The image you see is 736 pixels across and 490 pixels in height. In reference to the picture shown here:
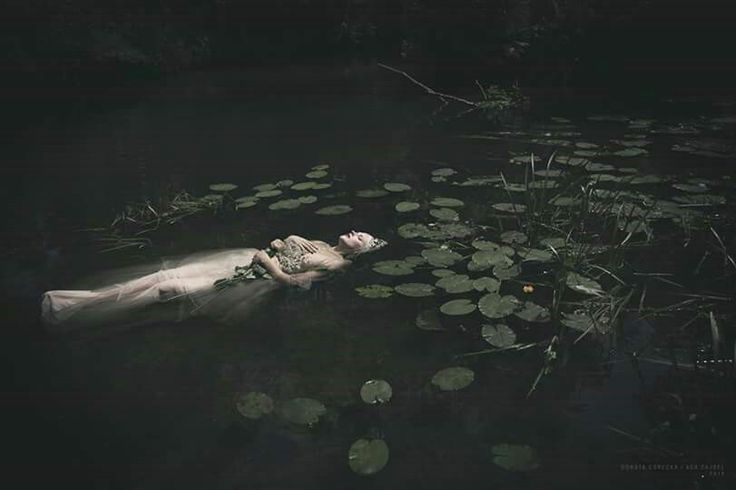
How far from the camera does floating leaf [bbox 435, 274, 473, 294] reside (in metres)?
2.79

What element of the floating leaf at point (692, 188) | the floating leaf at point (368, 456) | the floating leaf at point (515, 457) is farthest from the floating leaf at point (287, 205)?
the floating leaf at point (692, 188)

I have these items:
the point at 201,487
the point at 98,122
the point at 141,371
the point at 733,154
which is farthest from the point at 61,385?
the point at 98,122

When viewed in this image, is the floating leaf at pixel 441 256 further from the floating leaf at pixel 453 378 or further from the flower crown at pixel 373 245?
the floating leaf at pixel 453 378

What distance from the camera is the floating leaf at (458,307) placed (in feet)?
8.70

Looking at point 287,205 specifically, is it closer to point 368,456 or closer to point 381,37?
point 368,456

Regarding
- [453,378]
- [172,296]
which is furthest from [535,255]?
[172,296]

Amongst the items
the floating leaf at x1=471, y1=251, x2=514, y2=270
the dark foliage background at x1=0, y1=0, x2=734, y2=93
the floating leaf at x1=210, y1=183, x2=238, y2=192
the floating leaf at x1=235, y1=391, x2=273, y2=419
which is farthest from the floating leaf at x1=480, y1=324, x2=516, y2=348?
the dark foliage background at x1=0, y1=0, x2=734, y2=93

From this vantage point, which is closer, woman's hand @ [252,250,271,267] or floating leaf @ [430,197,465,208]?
woman's hand @ [252,250,271,267]

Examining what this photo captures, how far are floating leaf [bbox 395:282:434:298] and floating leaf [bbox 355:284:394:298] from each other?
0.10 meters

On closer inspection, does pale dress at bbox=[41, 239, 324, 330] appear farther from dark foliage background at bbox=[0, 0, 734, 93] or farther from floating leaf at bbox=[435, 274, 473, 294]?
dark foliage background at bbox=[0, 0, 734, 93]

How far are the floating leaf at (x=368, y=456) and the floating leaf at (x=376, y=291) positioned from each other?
3.50 ft

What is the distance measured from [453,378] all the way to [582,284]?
2.99 feet

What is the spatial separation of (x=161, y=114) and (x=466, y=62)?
5.41 m

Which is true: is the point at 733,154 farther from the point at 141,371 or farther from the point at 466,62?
the point at 466,62
